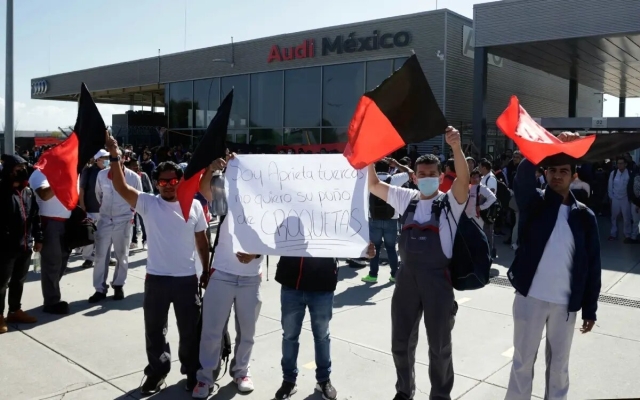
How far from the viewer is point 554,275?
363 cm

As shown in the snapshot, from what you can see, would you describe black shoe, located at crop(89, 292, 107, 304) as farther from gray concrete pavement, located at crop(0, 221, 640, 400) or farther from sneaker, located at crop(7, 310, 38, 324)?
sneaker, located at crop(7, 310, 38, 324)

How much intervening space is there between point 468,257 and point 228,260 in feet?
5.89

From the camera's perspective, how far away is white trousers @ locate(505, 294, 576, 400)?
367 centimetres

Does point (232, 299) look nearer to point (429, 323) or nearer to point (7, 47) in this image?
point (429, 323)

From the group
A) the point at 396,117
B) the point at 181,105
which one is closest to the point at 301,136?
the point at 181,105

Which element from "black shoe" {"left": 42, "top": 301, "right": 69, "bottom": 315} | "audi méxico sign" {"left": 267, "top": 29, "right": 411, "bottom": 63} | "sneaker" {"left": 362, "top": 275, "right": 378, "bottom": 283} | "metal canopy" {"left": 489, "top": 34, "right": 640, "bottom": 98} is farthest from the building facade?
"black shoe" {"left": 42, "top": 301, "right": 69, "bottom": 315}

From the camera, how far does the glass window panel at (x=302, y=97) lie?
21.4 metres

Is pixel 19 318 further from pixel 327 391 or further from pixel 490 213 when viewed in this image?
pixel 490 213

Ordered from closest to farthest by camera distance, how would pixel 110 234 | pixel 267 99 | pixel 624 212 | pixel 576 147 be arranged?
1. pixel 576 147
2. pixel 110 234
3. pixel 624 212
4. pixel 267 99

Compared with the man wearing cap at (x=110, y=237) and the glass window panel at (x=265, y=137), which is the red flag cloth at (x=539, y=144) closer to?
the man wearing cap at (x=110, y=237)

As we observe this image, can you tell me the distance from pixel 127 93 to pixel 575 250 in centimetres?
3396

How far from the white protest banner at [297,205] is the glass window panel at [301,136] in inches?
674

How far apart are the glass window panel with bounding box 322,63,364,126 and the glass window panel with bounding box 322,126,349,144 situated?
0.20 metres

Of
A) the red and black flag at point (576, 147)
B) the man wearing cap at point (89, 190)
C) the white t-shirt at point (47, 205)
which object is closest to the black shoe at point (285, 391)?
the red and black flag at point (576, 147)
